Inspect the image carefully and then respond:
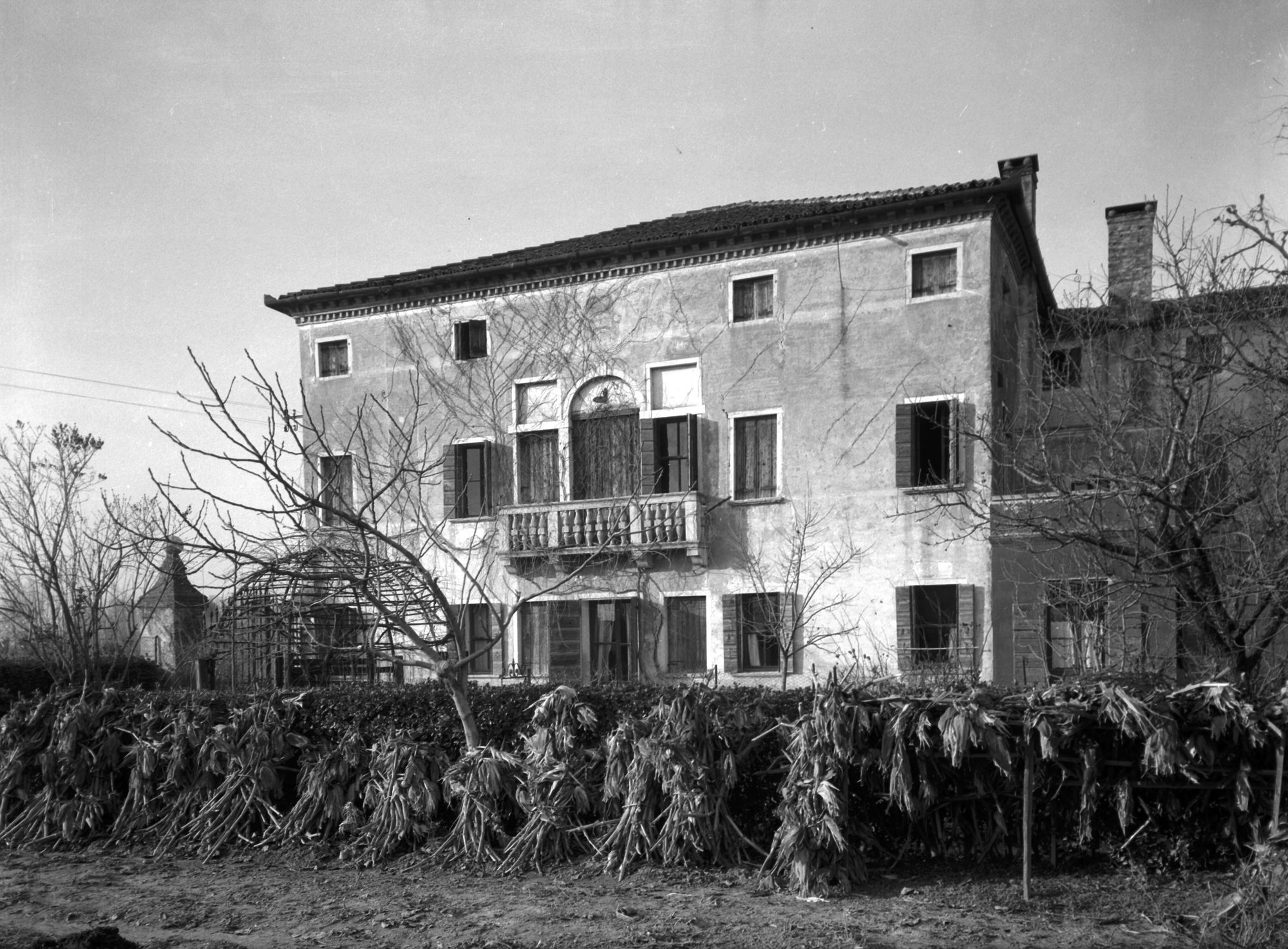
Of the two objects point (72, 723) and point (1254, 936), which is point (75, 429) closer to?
point (72, 723)

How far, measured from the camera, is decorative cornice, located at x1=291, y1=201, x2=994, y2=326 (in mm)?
19109

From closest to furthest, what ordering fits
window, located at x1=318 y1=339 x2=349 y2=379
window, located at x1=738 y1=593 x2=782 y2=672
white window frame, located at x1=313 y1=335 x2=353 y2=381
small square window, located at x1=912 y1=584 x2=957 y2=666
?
small square window, located at x1=912 y1=584 x2=957 y2=666 < window, located at x1=738 y1=593 x2=782 y2=672 < white window frame, located at x1=313 y1=335 x2=353 y2=381 < window, located at x1=318 y1=339 x2=349 y2=379

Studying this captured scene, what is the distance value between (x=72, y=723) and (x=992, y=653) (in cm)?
1399

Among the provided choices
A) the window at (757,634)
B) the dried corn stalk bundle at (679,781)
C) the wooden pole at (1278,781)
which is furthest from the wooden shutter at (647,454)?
the wooden pole at (1278,781)

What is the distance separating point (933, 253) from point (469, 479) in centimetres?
1052

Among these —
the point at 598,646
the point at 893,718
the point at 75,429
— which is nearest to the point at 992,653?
the point at 598,646

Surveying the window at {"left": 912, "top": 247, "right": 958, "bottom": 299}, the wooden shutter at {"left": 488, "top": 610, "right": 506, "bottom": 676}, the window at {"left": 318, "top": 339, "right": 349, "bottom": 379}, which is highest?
the window at {"left": 912, "top": 247, "right": 958, "bottom": 299}

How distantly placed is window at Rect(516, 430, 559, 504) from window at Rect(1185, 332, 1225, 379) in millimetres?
13724

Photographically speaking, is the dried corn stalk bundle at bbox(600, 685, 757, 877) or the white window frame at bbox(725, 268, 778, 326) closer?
the dried corn stalk bundle at bbox(600, 685, 757, 877)

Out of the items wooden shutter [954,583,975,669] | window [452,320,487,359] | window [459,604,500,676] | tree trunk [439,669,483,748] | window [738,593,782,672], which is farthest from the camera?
window [452,320,487,359]

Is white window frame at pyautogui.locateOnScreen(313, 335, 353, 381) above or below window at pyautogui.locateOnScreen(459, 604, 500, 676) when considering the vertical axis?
above

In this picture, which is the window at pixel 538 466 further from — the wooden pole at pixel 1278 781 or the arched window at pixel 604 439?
the wooden pole at pixel 1278 781

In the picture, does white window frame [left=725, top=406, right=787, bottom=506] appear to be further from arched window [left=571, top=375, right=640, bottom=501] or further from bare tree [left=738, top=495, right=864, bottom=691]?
arched window [left=571, top=375, right=640, bottom=501]

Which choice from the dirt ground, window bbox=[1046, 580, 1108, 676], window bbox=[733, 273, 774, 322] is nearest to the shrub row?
the dirt ground
